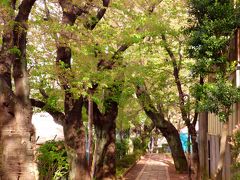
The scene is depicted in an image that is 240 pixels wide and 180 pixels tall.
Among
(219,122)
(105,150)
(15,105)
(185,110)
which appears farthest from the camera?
(185,110)

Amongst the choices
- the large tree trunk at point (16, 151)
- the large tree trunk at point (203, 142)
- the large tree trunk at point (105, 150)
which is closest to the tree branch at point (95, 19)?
the large tree trunk at point (105, 150)

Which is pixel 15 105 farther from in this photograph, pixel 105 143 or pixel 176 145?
pixel 176 145

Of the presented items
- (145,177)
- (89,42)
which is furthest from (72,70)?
(145,177)

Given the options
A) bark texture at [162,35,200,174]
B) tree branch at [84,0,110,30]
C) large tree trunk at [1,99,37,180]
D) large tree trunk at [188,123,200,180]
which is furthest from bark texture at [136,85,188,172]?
large tree trunk at [1,99,37,180]

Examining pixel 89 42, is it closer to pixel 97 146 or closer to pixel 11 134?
pixel 11 134

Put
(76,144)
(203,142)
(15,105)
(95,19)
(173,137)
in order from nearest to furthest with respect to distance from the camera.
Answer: (15,105) → (76,144) → (95,19) → (203,142) → (173,137)

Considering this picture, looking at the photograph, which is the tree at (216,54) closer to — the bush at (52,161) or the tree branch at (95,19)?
the tree branch at (95,19)

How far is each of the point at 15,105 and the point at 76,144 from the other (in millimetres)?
5532

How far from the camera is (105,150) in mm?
19359

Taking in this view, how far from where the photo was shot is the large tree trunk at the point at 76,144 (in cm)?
1391

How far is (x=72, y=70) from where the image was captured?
1296cm

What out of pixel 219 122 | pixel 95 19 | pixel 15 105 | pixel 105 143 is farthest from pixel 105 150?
pixel 15 105

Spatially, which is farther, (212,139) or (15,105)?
(212,139)

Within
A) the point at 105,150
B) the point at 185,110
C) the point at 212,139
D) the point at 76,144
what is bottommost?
the point at 105,150
